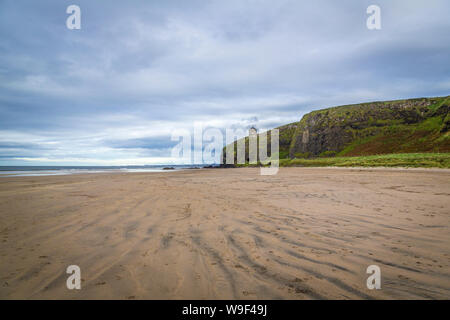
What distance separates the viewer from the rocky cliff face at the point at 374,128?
59706mm

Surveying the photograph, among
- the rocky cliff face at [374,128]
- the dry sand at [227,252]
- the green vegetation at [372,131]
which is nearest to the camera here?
the dry sand at [227,252]

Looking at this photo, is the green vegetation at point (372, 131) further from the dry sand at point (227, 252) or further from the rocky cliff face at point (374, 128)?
the dry sand at point (227, 252)

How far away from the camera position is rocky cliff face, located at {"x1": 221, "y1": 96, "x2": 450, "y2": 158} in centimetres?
5971

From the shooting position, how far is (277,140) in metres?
120

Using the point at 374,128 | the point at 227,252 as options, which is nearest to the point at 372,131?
the point at 374,128

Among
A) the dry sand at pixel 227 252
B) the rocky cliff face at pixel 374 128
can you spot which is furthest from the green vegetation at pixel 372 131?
the dry sand at pixel 227 252

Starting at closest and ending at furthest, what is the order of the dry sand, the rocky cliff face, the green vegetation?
the dry sand, the green vegetation, the rocky cliff face

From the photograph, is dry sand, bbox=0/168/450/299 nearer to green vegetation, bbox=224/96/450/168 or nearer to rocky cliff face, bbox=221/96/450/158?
green vegetation, bbox=224/96/450/168

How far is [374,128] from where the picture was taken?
253ft

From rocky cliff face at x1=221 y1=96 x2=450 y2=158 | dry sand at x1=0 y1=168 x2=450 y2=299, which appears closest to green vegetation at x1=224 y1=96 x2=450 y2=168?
rocky cliff face at x1=221 y1=96 x2=450 y2=158

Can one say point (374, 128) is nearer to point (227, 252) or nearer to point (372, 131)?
point (372, 131)
